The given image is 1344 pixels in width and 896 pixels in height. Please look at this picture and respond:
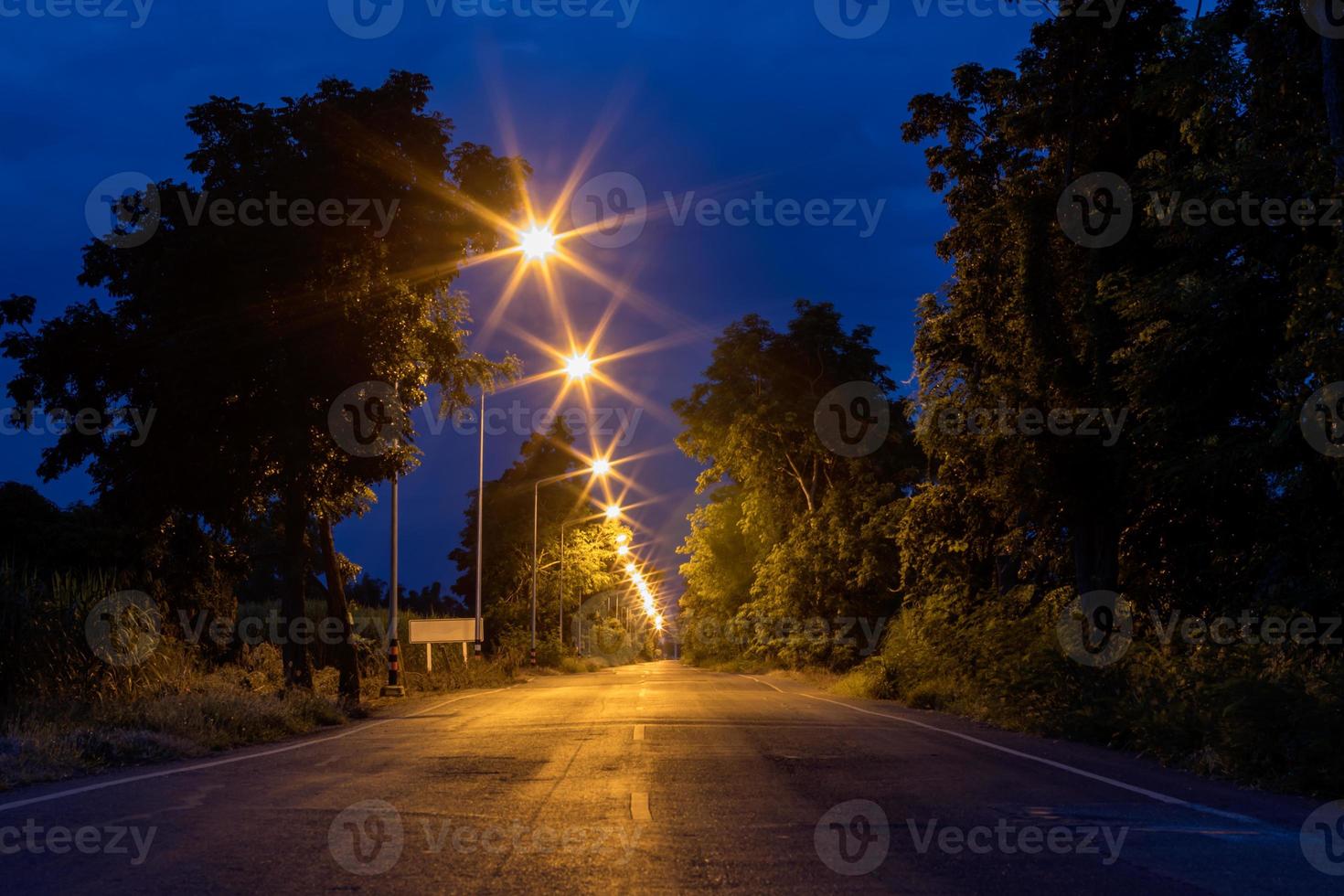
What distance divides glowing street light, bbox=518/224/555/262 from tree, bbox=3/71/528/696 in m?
0.91

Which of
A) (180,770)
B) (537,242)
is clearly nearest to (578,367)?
(537,242)

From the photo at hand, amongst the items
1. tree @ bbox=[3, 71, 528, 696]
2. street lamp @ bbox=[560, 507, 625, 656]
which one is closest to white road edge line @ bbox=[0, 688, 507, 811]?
tree @ bbox=[3, 71, 528, 696]

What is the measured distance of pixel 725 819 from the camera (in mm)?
8594

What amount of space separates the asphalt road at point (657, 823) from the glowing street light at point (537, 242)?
1326 centimetres

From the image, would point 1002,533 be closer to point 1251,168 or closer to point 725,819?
point 1251,168

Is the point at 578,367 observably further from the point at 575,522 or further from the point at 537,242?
the point at 575,522

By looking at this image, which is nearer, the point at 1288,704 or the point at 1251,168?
the point at 1288,704

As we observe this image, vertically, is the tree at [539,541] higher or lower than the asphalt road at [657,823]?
higher

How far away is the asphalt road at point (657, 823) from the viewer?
21.6 feet

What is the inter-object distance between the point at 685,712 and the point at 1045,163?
1260cm

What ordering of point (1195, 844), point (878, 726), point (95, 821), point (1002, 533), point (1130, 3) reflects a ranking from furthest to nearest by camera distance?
point (1002, 533) → point (1130, 3) → point (878, 726) → point (95, 821) → point (1195, 844)

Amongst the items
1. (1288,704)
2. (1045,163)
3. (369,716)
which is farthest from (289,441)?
(1288,704)

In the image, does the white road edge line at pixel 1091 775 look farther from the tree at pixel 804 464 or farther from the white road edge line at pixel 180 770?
the tree at pixel 804 464

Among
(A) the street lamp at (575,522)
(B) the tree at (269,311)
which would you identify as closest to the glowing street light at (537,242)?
(B) the tree at (269,311)
